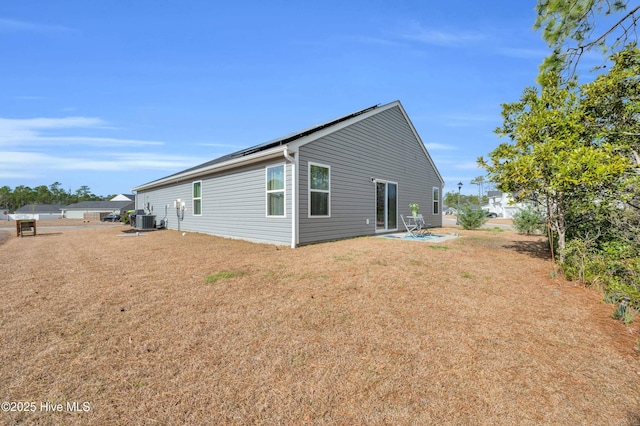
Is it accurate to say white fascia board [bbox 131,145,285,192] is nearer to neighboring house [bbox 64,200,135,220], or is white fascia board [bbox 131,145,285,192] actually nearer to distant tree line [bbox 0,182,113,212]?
neighboring house [bbox 64,200,135,220]

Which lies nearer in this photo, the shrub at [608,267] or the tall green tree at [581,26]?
the tall green tree at [581,26]

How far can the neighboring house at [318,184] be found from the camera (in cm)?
814

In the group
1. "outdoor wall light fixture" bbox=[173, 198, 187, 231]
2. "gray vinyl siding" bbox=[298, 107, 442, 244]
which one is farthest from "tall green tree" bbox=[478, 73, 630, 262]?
"outdoor wall light fixture" bbox=[173, 198, 187, 231]

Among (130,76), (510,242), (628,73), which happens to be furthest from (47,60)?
(510,242)

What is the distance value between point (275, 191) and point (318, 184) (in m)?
1.37

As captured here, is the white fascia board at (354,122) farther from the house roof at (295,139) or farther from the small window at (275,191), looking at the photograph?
the small window at (275,191)

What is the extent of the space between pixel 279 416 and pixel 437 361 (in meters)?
1.54

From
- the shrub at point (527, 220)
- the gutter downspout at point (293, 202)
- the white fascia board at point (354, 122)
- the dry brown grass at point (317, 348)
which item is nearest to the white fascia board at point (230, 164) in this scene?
the gutter downspout at point (293, 202)

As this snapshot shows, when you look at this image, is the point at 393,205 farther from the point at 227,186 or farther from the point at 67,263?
the point at 67,263

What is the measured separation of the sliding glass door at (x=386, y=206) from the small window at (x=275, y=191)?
450cm

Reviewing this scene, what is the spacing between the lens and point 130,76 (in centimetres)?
979

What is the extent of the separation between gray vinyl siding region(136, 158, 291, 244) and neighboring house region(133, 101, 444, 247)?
1.2 inches

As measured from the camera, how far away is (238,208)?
10.0 m

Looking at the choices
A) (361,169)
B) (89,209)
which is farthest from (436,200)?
(89,209)
